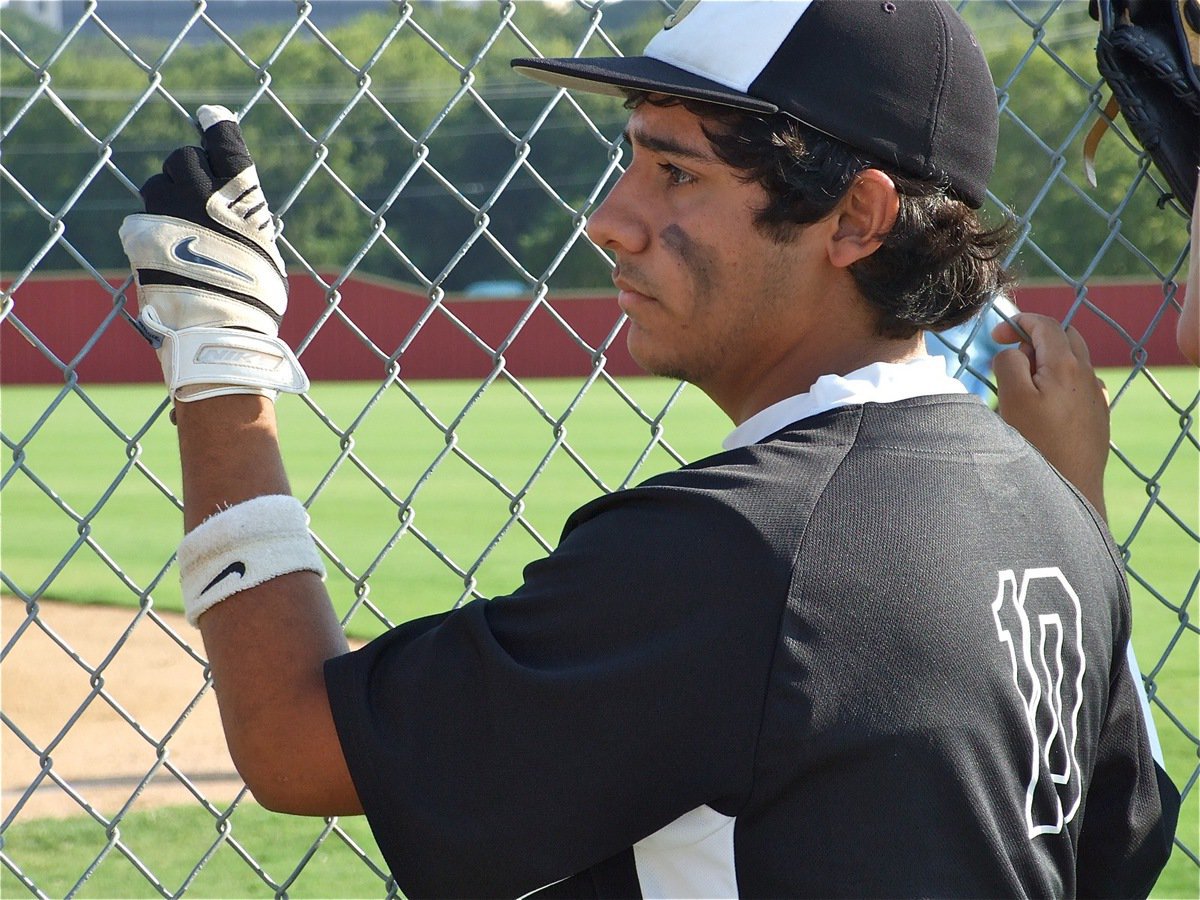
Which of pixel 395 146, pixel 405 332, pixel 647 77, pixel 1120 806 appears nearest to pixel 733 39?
pixel 647 77

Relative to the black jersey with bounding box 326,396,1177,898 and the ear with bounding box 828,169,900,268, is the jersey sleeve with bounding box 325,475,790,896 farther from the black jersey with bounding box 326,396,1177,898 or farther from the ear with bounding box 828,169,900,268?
the ear with bounding box 828,169,900,268

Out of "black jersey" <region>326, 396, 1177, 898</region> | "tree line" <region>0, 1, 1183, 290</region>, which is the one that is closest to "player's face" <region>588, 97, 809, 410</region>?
"black jersey" <region>326, 396, 1177, 898</region>

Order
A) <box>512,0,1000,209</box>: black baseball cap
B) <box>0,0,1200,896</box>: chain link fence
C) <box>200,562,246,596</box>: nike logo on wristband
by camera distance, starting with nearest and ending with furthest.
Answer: <box>200,562,246,596</box>: nike logo on wristband → <box>512,0,1000,209</box>: black baseball cap → <box>0,0,1200,896</box>: chain link fence

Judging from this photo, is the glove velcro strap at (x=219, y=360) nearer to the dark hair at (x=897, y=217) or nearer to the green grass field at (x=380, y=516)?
the green grass field at (x=380, y=516)

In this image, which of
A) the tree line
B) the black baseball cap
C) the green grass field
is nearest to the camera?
the black baseball cap

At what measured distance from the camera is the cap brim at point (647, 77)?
1537 millimetres

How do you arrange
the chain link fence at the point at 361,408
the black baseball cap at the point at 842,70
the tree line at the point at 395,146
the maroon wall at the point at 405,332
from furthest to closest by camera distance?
the tree line at the point at 395,146 < the maroon wall at the point at 405,332 < the chain link fence at the point at 361,408 < the black baseball cap at the point at 842,70

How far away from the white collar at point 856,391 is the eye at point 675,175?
302 millimetres

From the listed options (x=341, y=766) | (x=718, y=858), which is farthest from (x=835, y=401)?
(x=341, y=766)

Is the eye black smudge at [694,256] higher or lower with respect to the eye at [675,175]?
lower

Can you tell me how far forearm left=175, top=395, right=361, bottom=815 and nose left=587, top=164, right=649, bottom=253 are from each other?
48 cm

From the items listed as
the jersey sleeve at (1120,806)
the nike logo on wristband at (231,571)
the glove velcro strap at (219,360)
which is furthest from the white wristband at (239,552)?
the jersey sleeve at (1120,806)

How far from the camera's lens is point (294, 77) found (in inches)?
1519

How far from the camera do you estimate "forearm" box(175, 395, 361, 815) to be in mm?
1351
